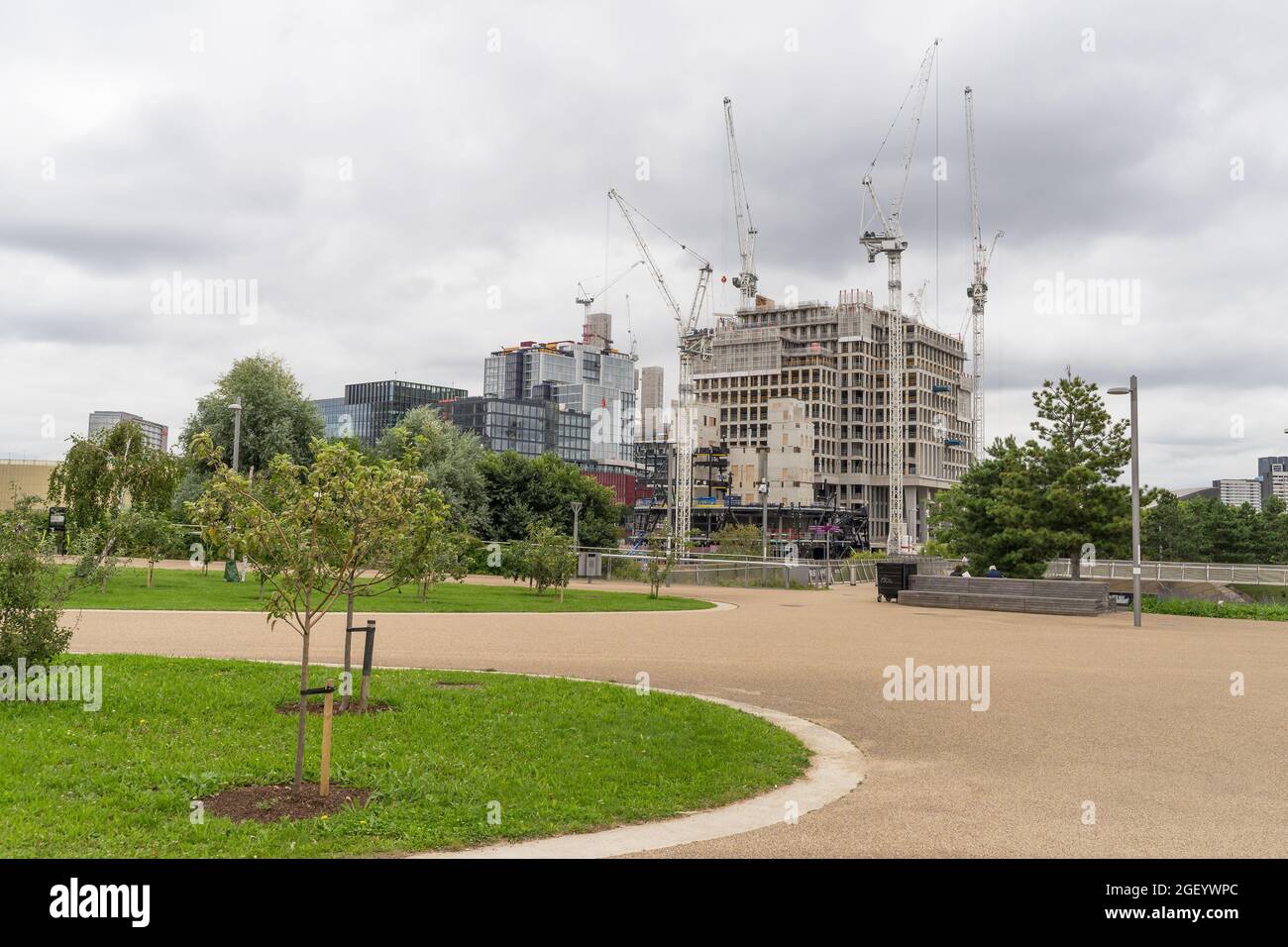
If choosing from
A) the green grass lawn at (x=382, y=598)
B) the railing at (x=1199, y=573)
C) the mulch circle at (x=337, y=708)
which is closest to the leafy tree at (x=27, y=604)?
the mulch circle at (x=337, y=708)

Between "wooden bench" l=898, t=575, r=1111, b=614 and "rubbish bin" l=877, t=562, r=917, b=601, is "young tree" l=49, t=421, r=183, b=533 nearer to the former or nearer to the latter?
"rubbish bin" l=877, t=562, r=917, b=601

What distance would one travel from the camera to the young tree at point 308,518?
863 cm

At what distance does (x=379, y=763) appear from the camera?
8641 millimetres

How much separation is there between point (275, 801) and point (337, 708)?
11.6 feet

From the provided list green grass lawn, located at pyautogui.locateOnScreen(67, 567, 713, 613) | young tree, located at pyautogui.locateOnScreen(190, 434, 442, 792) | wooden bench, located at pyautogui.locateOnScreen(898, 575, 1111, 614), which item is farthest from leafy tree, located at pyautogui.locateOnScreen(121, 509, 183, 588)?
wooden bench, located at pyautogui.locateOnScreen(898, 575, 1111, 614)

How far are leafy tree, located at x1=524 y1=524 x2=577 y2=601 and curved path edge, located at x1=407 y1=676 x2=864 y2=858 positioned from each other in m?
21.7

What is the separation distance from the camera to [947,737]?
1066 cm

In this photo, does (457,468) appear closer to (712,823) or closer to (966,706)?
(966,706)

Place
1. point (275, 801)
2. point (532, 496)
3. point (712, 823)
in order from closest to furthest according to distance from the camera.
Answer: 1. point (712, 823)
2. point (275, 801)
3. point (532, 496)

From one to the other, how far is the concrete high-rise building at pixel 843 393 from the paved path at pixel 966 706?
145 meters

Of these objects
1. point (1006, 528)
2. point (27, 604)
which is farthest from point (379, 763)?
point (1006, 528)

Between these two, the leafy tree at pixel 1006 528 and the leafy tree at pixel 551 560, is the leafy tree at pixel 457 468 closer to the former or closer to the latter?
the leafy tree at pixel 551 560

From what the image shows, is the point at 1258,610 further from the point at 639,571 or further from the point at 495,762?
the point at 495,762
